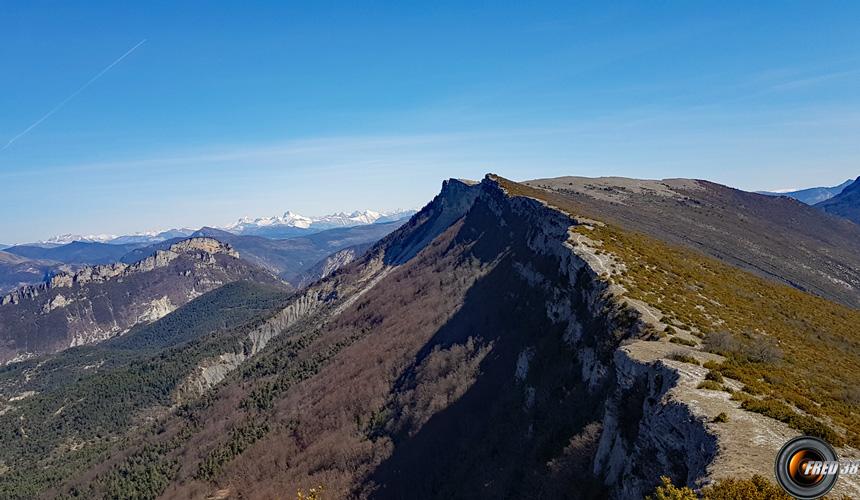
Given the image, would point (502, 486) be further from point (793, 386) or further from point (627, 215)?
point (627, 215)

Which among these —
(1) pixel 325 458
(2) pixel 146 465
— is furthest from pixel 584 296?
(2) pixel 146 465

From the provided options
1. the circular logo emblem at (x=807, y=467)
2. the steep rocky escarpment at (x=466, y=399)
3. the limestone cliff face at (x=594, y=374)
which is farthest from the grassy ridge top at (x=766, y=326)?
the circular logo emblem at (x=807, y=467)

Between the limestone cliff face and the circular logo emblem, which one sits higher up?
the circular logo emblem

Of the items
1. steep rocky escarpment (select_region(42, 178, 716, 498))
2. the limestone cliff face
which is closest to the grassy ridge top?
the limestone cliff face

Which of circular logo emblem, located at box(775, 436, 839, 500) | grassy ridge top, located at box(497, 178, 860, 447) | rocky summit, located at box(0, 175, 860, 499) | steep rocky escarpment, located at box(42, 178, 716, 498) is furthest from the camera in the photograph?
steep rocky escarpment, located at box(42, 178, 716, 498)

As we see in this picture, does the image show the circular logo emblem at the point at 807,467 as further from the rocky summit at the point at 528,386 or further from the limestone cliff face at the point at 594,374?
the limestone cliff face at the point at 594,374

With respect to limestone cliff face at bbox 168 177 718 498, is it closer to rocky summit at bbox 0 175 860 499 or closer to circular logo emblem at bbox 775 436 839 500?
rocky summit at bbox 0 175 860 499
